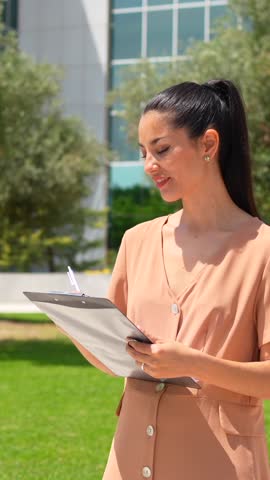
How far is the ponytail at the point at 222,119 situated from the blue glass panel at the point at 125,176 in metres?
35.5

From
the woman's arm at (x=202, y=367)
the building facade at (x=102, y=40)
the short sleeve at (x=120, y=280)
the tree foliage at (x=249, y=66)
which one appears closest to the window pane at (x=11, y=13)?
the building facade at (x=102, y=40)

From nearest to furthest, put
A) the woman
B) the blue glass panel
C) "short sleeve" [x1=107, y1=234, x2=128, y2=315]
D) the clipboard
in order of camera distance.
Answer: the clipboard
the woman
"short sleeve" [x1=107, y1=234, x2=128, y2=315]
the blue glass panel

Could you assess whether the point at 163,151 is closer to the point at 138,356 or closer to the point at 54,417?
the point at 138,356

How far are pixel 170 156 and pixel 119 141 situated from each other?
3743 cm

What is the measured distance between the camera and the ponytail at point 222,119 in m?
2.17

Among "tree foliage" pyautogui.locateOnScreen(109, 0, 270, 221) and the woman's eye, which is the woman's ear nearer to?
the woman's eye

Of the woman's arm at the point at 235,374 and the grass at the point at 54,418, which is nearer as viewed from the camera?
the woman's arm at the point at 235,374

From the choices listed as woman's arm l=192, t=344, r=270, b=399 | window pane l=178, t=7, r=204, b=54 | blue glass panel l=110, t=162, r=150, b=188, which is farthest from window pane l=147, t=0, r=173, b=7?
woman's arm l=192, t=344, r=270, b=399

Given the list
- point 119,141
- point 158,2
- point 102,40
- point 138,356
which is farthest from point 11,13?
point 138,356

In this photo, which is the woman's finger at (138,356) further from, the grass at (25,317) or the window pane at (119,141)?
the window pane at (119,141)

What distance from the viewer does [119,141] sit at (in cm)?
3934

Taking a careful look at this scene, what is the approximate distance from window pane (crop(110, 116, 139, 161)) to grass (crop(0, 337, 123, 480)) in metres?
22.7

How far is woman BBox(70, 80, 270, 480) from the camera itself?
80.7 inches

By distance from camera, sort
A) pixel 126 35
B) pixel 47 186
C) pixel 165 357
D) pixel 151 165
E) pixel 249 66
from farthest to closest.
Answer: pixel 126 35 → pixel 47 186 → pixel 249 66 → pixel 151 165 → pixel 165 357
